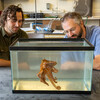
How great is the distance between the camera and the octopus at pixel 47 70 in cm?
79

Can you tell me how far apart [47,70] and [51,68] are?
0.02 m

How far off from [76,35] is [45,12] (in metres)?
3.64

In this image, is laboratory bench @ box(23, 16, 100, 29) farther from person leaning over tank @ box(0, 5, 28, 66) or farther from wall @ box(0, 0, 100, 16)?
person leaning over tank @ box(0, 5, 28, 66)

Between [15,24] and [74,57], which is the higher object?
[15,24]

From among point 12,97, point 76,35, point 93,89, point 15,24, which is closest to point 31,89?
point 12,97

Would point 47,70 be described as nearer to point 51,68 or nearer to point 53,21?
point 51,68

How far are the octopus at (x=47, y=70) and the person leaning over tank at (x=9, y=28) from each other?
0.94 m

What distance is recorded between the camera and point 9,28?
1.73 metres

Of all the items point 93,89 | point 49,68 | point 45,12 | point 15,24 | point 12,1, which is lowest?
point 93,89

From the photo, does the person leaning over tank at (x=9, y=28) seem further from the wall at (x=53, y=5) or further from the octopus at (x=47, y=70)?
the wall at (x=53, y=5)

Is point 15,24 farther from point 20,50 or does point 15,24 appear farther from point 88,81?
point 88,81

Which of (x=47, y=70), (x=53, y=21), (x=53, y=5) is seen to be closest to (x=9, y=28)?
(x=47, y=70)

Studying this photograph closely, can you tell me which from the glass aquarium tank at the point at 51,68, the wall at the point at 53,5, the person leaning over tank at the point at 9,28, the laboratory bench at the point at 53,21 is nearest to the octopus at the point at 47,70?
the glass aquarium tank at the point at 51,68

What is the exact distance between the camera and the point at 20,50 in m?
0.74
